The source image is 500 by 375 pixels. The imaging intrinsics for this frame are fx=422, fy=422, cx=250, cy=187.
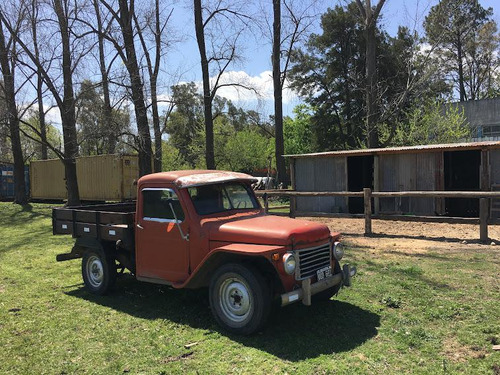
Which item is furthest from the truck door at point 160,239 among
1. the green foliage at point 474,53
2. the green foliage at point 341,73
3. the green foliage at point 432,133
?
the green foliage at point 474,53

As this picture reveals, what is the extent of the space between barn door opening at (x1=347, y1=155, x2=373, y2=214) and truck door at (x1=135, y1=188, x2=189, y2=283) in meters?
13.3

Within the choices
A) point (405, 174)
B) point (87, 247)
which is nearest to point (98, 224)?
point (87, 247)

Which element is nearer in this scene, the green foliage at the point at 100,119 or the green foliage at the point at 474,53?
the green foliage at the point at 100,119

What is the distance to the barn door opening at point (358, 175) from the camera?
58.7ft

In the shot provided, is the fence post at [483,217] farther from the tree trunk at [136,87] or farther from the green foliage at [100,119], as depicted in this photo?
the green foliage at [100,119]

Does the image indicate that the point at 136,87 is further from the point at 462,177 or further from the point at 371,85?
the point at 462,177

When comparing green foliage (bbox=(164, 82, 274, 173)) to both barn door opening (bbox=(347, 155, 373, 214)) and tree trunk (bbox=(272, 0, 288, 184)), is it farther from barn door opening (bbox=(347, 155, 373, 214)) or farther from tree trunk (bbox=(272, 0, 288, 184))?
barn door opening (bbox=(347, 155, 373, 214))

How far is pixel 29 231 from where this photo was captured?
14.3 metres

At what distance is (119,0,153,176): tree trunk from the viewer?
54.9 ft

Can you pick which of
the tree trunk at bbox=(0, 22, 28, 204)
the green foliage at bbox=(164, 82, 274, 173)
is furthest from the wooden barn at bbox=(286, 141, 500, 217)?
the green foliage at bbox=(164, 82, 274, 173)

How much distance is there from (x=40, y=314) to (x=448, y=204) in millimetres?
14874

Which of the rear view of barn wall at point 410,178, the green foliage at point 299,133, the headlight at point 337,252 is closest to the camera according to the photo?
the headlight at point 337,252

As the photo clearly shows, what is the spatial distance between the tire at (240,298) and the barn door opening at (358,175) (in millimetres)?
13786

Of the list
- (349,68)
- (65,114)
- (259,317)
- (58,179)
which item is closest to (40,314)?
(259,317)
